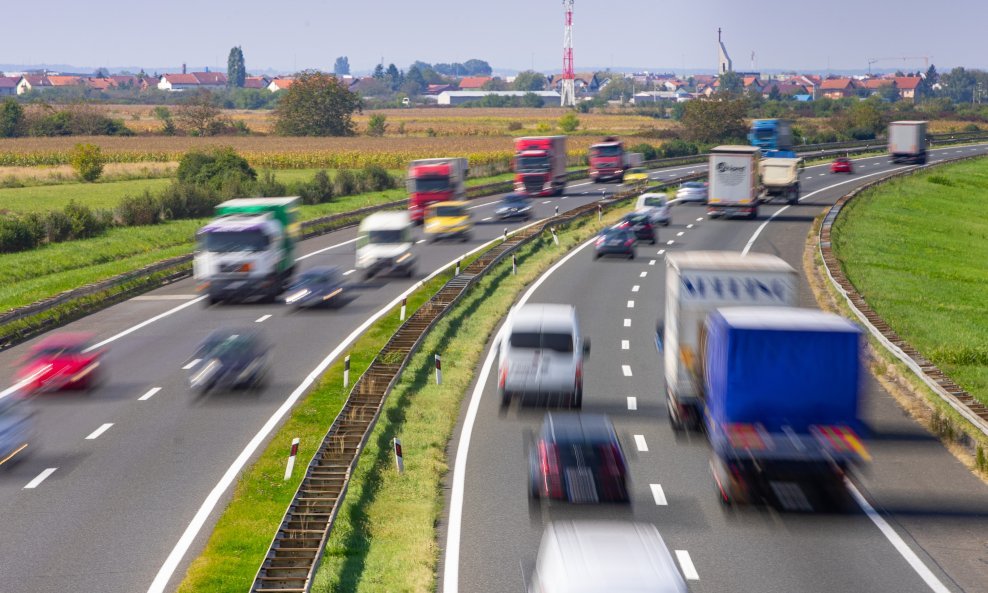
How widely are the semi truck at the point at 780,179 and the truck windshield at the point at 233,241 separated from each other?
43.8 meters

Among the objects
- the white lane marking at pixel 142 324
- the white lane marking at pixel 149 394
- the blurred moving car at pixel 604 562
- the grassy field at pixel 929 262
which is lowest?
the grassy field at pixel 929 262

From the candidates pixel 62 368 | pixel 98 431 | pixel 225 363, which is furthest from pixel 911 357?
pixel 62 368

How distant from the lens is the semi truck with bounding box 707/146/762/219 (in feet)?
198

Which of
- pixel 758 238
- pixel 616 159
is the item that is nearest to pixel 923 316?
pixel 758 238

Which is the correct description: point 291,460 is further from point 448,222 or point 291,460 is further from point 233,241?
point 448,222

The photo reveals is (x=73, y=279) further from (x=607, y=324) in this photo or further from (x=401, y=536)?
(x=401, y=536)

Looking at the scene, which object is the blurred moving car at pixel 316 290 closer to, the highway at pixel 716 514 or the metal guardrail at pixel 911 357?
the highway at pixel 716 514

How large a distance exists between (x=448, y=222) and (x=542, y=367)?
105ft

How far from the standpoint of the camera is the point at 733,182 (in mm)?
62000

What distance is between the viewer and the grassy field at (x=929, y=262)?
33469mm

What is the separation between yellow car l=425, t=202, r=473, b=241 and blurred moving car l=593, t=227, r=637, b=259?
8758 millimetres

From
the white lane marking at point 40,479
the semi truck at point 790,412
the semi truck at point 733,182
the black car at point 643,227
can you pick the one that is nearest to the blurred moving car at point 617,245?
the black car at point 643,227

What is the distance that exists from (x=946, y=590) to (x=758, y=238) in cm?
4159

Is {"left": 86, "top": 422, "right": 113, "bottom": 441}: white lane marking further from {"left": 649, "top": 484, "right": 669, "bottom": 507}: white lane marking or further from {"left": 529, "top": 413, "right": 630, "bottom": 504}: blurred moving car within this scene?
{"left": 649, "top": 484, "right": 669, "bottom": 507}: white lane marking
